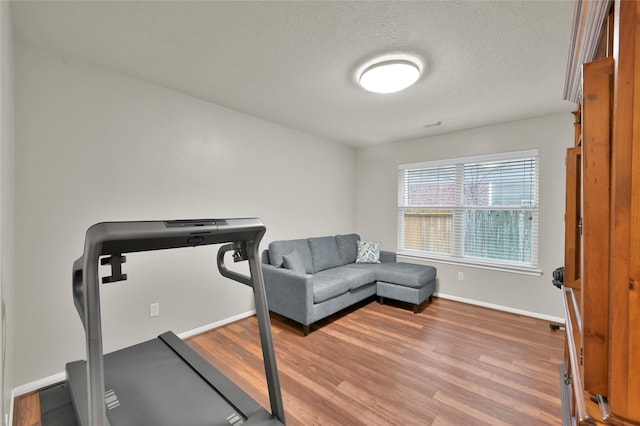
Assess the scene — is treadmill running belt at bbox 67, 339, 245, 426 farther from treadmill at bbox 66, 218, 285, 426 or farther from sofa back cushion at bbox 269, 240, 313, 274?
sofa back cushion at bbox 269, 240, 313, 274

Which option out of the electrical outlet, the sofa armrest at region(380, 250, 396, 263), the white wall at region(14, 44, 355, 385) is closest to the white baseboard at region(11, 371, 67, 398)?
the white wall at region(14, 44, 355, 385)

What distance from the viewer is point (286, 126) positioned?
152 inches

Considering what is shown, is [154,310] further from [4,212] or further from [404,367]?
[404,367]

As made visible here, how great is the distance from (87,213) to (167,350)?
1.30 m

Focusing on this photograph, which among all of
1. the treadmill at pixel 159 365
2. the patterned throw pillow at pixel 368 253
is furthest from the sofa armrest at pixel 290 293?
the patterned throw pillow at pixel 368 253

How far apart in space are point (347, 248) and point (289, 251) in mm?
1161

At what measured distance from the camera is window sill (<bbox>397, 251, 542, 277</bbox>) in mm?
3411

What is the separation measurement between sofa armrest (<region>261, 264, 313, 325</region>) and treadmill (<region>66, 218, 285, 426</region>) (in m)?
1.13

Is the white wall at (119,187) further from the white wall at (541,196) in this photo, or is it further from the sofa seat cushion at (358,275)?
the white wall at (541,196)

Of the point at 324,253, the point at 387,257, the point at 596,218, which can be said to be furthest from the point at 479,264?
the point at 596,218

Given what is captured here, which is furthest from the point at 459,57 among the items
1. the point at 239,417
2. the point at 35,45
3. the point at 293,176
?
the point at 35,45

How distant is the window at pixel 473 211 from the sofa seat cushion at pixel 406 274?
533mm

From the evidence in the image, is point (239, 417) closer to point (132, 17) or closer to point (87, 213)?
point (87, 213)

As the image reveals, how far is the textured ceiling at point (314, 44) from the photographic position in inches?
64.3
